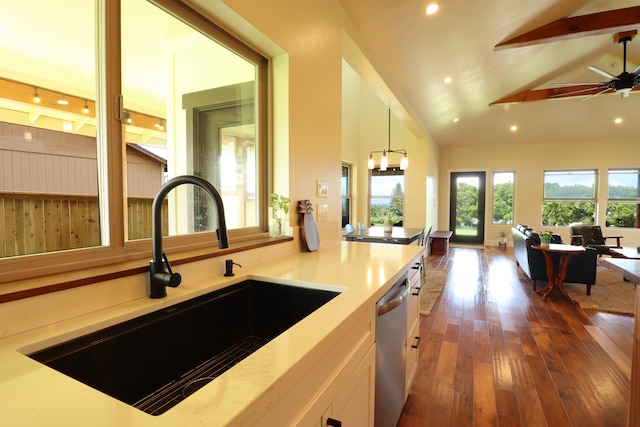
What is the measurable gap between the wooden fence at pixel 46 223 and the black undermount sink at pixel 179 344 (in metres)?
0.37

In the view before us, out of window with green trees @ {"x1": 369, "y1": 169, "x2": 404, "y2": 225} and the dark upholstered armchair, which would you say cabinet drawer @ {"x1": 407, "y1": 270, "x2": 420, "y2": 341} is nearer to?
window with green trees @ {"x1": 369, "y1": 169, "x2": 404, "y2": 225}

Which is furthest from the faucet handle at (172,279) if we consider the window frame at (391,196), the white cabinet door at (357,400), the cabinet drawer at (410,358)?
the window frame at (391,196)

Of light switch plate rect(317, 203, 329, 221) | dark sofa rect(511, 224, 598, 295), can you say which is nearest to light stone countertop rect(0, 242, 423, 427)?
light switch plate rect(317, 203, 329, 221)

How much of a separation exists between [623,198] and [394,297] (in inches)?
363

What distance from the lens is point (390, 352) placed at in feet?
4.65

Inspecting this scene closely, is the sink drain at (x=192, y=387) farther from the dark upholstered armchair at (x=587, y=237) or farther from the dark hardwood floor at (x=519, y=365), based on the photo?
the dark upholstered armchair at (x=587, y=237)

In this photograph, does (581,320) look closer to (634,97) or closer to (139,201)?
(139,201)

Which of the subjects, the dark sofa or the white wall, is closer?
the dark sofa

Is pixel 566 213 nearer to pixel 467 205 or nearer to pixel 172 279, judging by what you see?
pixel 467 205

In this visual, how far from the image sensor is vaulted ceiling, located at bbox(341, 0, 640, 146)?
118 inches

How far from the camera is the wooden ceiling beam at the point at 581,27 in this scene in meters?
3.54

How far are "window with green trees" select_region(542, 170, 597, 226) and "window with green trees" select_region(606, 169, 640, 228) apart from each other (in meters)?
0.32

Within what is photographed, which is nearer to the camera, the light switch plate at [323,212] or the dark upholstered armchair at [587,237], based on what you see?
the light switch plate at [323,212]

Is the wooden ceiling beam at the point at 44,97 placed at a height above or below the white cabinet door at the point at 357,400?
above
